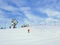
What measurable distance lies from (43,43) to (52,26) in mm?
9744

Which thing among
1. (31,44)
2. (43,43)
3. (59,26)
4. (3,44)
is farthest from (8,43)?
(59,26)

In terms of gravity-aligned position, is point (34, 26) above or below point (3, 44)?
above

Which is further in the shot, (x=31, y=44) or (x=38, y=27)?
(x=38, y=27)

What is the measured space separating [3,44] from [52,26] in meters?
11.9

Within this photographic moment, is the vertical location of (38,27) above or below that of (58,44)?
above

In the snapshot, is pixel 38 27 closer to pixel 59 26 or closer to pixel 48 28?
pixel 48 28

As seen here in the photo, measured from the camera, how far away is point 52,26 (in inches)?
921

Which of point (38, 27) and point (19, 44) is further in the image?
point (38, 27)

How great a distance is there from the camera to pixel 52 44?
13.7 meters

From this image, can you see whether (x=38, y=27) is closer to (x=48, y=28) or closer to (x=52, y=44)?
(x=48, y=28)

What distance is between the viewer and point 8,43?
13977 mm

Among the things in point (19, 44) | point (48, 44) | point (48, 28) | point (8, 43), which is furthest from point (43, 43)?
point (48, 28)

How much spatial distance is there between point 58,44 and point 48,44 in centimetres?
97

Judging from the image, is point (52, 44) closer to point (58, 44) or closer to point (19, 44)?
point (58, 44)
